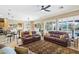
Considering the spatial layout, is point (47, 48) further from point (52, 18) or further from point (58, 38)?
point (52, 18)

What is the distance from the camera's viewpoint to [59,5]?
247 cm

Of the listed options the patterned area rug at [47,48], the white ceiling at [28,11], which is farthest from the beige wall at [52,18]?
the patterned area rug at [47,48]

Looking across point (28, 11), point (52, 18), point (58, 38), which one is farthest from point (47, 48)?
point (28, 11)

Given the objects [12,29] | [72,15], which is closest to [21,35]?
[12,29]

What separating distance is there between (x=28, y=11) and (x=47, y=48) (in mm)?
1047

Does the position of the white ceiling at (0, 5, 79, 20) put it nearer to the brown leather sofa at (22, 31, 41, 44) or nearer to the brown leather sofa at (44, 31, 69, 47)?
the brown leather sofa at (22, 31, 41, 44)

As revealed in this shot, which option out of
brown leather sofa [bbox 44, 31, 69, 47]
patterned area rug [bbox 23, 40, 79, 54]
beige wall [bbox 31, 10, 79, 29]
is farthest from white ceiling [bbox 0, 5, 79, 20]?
patterned area rug [bbox 23, 40, 79, 54]

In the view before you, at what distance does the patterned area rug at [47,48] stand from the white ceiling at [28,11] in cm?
69

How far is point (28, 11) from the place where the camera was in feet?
8.09

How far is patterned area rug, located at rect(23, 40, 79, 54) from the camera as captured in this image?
8.37 ft

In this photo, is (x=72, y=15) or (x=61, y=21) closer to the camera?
(x=72, y=15)
